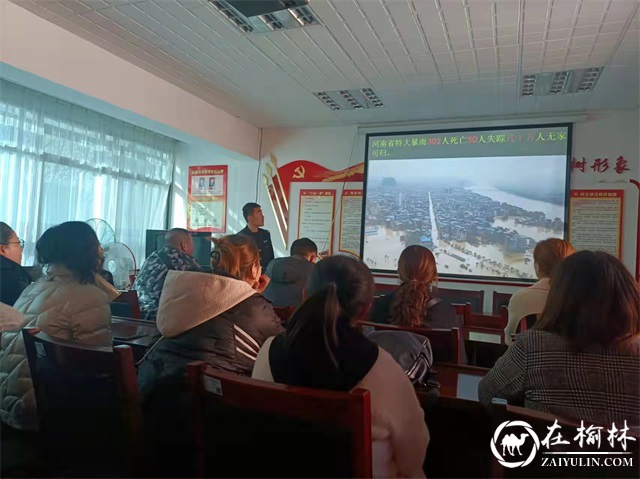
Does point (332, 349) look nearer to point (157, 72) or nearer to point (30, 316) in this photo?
point (30, 316)

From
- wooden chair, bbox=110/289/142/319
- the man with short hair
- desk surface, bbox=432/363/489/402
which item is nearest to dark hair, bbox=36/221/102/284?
wooden chair, bbox=110/289/142/319

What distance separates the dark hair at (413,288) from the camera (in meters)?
2.02

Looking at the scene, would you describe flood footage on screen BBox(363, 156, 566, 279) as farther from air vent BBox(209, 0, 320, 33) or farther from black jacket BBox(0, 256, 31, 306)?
black jacket BBox(0, 256, 31, 306)

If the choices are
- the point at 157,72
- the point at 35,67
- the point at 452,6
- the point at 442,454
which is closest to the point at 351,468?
the point at 442,454

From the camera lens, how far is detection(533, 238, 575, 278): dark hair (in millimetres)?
2162

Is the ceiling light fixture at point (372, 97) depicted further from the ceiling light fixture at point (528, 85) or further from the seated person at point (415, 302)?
the seated person at point (415, 302)

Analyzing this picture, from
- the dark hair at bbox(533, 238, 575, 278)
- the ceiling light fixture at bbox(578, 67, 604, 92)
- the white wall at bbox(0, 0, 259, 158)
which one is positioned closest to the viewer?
the dark hair at bbox(533, 238, 575, 278)

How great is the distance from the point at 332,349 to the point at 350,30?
2.68m

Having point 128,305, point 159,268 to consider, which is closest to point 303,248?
point 159,268

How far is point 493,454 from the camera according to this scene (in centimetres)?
97

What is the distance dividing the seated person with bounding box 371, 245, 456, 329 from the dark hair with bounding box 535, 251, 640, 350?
84 centimetres

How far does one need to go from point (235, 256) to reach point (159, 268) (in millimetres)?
1416


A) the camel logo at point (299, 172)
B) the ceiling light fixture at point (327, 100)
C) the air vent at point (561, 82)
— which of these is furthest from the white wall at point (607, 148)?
the camel logo at point (299, 172)

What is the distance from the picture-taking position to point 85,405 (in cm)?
136
